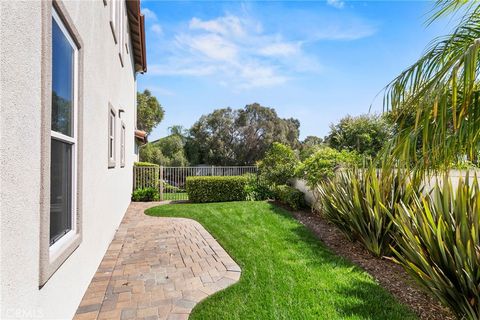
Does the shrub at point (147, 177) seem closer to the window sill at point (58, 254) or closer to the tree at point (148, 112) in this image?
the window sill at point (58, 254)

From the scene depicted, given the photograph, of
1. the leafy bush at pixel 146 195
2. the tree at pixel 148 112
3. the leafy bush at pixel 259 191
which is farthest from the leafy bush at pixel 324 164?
the tree at pixel 148 112

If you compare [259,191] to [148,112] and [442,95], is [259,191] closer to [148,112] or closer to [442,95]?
[442,95]

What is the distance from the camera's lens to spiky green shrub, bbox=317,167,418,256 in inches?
214

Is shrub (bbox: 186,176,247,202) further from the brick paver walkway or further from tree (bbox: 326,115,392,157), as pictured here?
tree (bbox: 326,115,392,157)

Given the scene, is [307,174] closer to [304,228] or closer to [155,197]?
[304,228]

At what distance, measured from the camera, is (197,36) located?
1071 cm

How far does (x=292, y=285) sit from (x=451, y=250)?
84.7 inches

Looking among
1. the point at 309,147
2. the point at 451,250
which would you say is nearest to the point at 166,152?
the point at 309,147

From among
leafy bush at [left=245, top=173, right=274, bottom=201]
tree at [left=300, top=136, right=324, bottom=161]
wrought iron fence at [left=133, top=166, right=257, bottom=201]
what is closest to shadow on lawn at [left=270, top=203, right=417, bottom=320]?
leafy bush at [left=245, top=173, right=274, bottom=201]

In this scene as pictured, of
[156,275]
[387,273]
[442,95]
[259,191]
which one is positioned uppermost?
[442,95]

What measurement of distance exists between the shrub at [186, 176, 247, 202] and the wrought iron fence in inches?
66.0

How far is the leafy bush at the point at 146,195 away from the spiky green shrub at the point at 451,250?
1161 cm

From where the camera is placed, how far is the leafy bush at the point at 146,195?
13.0 metres

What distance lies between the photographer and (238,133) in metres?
32.2
